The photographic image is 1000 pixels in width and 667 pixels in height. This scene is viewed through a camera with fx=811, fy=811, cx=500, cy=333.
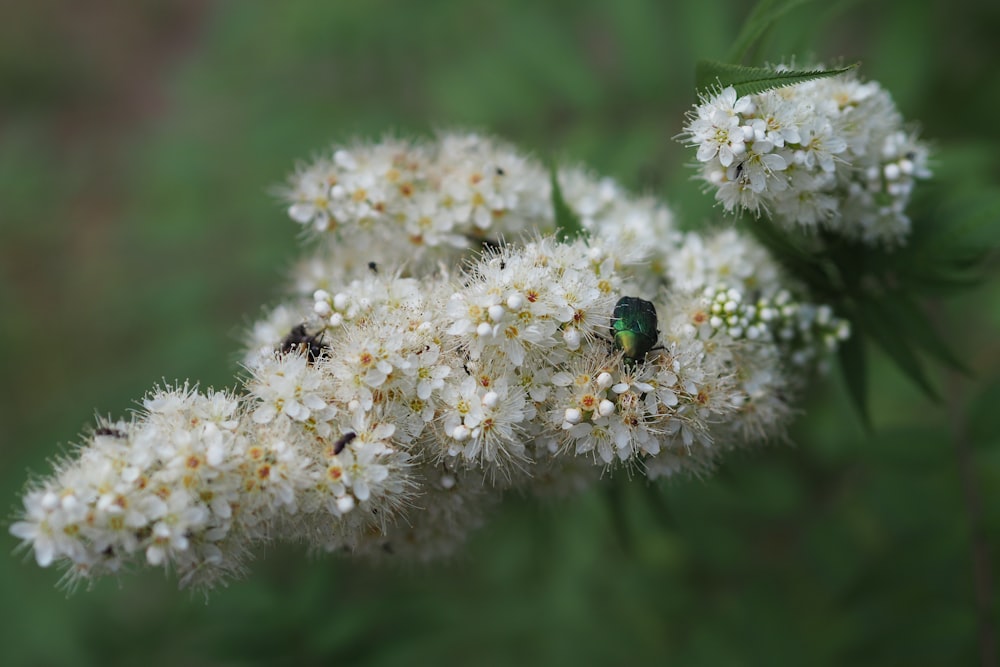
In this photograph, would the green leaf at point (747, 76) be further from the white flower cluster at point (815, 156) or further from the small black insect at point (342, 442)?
the small black insect at point (342, 442)

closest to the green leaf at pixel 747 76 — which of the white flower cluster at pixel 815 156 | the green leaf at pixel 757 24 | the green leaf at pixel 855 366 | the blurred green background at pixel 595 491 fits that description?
the white flower cluster at pixel 815 156

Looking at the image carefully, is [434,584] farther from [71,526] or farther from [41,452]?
[71,526]

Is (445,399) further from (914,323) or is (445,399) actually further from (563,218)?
(914,323)

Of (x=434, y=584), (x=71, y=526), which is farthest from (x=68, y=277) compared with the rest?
(x=71, y=526)

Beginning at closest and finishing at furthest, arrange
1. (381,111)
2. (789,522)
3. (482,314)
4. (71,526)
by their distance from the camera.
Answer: (71,526) → (482,314) → (789,522) → (381,111)

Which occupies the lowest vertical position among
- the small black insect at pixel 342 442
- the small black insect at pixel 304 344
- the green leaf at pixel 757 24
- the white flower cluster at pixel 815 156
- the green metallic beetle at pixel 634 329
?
the small black insect at pixel 342 442

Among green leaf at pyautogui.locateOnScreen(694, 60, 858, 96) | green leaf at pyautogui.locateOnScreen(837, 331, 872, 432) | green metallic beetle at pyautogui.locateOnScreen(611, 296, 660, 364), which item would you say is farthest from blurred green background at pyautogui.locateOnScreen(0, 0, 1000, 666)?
green metallic beetle at pyautogui.locateOnScreen(611, 296, 660, 364)

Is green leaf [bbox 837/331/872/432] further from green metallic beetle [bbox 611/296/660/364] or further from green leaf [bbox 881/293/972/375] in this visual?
green metallic beetle [bbox 611/296/660/364]
